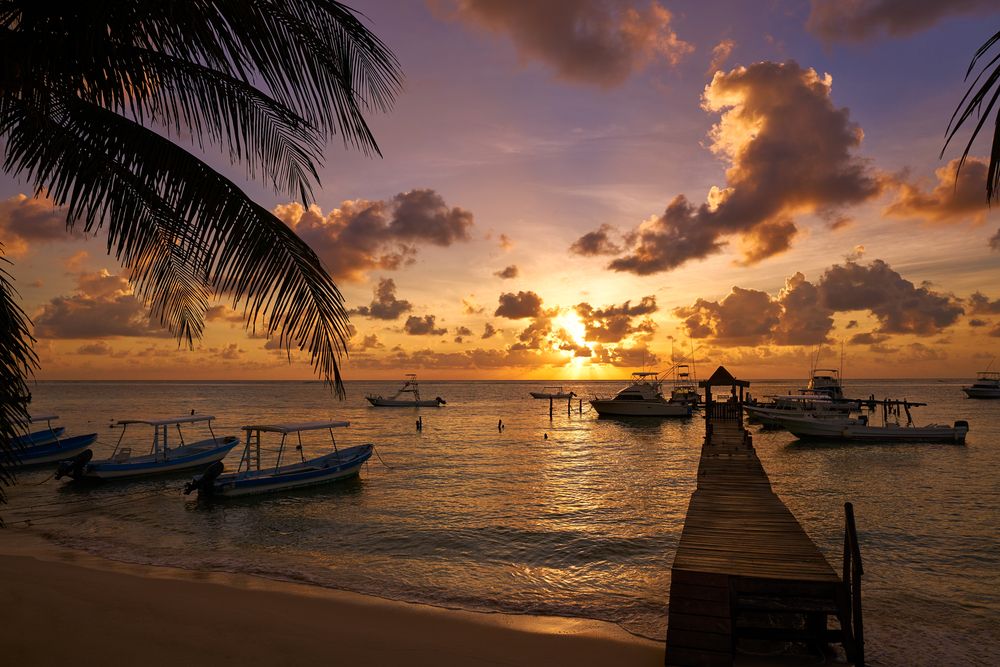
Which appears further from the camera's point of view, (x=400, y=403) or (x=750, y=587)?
(x=400, y=403)

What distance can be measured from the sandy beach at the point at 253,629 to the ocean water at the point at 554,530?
1.44 m

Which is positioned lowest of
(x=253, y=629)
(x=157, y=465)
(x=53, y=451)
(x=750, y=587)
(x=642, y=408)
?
(x=53, y=451)

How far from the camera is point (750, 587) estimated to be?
853 centimetres

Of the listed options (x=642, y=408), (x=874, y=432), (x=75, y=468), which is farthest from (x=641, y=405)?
(x=75, y=468)

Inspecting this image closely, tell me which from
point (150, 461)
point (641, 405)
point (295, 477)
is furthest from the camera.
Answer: point (641, 405)

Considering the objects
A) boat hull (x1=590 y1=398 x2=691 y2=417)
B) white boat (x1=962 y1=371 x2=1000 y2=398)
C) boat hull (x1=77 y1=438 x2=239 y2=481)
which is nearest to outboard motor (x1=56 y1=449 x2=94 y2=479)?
boat hull (x1=77 y1=438 x2=239 y2=481)

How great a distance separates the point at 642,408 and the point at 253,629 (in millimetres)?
68712

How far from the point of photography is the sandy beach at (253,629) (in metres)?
9.95

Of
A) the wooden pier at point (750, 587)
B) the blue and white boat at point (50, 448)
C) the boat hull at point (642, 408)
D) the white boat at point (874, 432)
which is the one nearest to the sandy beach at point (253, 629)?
the wooden pier at point (750, 587)

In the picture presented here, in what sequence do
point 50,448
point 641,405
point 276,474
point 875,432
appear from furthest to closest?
1. point 641,405
2. point 875,432
3. point 50,448
4. point 276,474

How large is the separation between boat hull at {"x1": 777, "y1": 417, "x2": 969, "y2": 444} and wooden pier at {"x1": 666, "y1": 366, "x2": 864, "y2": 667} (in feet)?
136

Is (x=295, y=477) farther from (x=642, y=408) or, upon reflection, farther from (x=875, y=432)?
(x=642, y=408)

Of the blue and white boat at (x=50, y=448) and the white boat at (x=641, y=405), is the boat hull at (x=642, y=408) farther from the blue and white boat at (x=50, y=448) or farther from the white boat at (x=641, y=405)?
the blue and white boat at (x=50, y=448)

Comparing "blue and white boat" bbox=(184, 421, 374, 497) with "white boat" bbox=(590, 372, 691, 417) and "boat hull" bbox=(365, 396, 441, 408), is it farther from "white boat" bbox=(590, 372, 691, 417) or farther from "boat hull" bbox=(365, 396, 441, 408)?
"boat hull" bbox=(365, 396, 441, 408)
